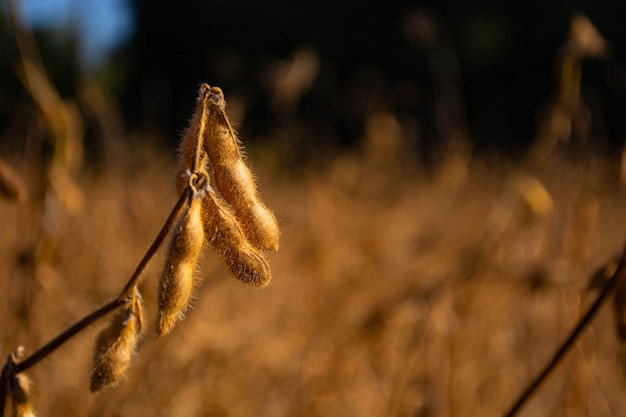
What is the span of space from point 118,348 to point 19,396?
9 centimetres

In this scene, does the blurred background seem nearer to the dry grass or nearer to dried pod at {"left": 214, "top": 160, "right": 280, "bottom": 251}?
the dry grass

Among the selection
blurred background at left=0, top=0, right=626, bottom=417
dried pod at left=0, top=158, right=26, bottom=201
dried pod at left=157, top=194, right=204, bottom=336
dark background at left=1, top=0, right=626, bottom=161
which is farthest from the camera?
dark background at left=1, top=0, right=626, bottom=161

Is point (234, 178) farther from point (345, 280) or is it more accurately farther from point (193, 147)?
point (345, 280)

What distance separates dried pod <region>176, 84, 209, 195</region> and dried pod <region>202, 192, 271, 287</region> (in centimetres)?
2

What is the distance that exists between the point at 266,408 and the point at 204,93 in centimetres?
85

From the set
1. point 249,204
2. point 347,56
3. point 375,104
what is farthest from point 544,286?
point 347,56

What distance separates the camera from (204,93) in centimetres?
59

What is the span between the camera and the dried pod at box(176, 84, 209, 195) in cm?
57

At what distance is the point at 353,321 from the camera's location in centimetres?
138

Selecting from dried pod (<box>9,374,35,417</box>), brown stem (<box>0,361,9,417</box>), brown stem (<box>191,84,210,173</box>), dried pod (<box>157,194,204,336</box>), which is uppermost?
brown stem (<box>0,361,9,417</box>)

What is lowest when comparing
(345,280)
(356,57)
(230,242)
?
(230,242)

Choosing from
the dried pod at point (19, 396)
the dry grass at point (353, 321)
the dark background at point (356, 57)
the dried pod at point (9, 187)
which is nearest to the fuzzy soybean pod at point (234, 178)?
the dried pod at point (19, 396)

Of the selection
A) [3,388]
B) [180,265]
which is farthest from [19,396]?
[180,265]

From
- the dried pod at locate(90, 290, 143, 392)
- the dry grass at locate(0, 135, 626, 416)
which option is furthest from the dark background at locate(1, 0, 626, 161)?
the dried pod at locate(90, 290, 143, 392)
